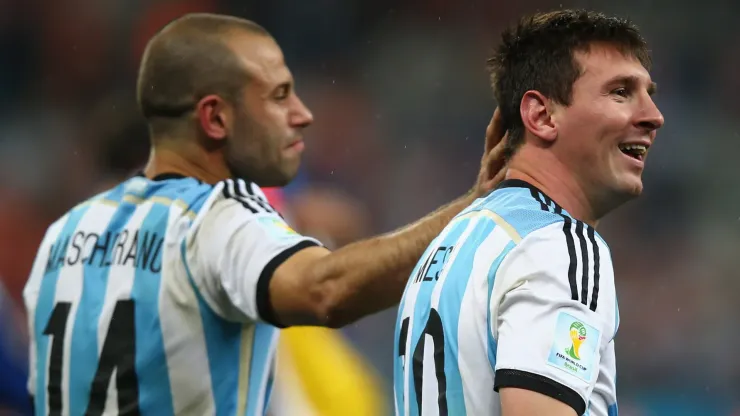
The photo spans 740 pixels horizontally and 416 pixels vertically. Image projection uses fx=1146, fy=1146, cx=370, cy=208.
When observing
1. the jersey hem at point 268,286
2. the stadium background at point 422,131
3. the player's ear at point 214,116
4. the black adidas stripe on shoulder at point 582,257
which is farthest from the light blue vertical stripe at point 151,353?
the stadium background at point 422,131

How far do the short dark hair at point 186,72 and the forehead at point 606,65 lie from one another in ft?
4.67

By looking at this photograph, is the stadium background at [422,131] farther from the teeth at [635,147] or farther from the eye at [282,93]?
the teeth at [635,147]

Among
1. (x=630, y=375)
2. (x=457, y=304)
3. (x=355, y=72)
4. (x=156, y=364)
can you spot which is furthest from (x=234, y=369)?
A: (x=355, y=72)

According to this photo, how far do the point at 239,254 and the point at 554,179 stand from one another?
1.00 meters

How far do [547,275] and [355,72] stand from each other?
6.98m

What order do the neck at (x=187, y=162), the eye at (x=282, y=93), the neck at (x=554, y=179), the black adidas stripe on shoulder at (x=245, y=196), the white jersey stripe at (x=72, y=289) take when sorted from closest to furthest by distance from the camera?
the neck at (x=554, y=179)
the black adidas stripe on shoulder at (x=245, y=196)
the white jersey stripe at (x=72, y=289)
the neck at (x=187, y=162)
the eye at (x=282, y=93)

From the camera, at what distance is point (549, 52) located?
8.77 feet

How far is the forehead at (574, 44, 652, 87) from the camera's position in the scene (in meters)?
2.60

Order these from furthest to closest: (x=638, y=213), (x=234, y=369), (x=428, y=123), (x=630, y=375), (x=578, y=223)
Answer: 1. (x=428, y=123)
2. (x=638, y=213)
3. (x=630, y=375)
4. (x=234, y=369)
5. (x=578, y=223)

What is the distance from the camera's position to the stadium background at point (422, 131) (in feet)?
25.1

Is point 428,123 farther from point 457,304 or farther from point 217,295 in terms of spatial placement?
point 457,304

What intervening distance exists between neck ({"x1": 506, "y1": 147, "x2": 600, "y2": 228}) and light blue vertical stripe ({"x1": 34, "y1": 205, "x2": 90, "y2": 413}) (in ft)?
5.31

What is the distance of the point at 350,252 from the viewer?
3158 millimetres

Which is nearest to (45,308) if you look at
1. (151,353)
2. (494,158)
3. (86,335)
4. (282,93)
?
(86,335)
